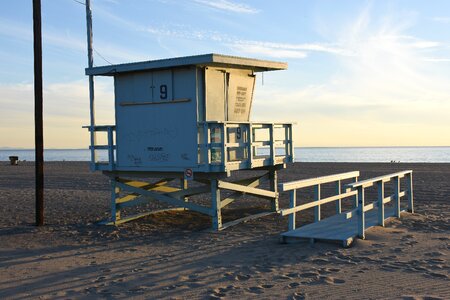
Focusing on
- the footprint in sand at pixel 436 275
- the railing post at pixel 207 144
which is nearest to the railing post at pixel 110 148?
the railing post at pixel 207 144

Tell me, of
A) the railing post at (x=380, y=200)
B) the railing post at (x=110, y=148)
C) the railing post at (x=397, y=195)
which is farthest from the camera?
the railing post at (x=110, y=148)

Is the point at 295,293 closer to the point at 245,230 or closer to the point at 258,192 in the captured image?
the point at 245,230

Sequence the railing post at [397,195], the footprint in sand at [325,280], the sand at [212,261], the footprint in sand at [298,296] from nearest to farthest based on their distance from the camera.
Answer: the footprint in sand at [298,296]
the sand at [212,261]
the footprint in sand at [325,280]
the railing post at [397,195]

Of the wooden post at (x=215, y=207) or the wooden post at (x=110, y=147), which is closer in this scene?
the wooden post at (x=215, y=207)

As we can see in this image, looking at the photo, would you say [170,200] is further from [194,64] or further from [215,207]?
[194,64]

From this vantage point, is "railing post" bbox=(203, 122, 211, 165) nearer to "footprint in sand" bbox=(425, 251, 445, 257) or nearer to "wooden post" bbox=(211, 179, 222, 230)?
"wooden post" bbox=(211, 179, 222, 230)

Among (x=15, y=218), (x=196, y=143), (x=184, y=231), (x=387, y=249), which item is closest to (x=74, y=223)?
(x=15, y=218)

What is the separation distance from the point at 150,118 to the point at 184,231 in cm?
259

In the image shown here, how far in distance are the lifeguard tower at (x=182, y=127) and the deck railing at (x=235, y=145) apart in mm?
21

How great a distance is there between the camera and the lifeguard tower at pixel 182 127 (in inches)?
432

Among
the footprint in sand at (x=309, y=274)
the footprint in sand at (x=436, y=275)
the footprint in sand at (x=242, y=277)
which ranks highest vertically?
the footprint in sand at (x=436, y=275)

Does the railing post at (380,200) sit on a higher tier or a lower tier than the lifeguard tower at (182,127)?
lower

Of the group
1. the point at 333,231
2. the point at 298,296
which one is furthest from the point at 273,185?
the point at 298,296

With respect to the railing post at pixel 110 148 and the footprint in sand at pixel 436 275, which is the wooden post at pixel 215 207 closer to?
the railing post at pixel 110 148
